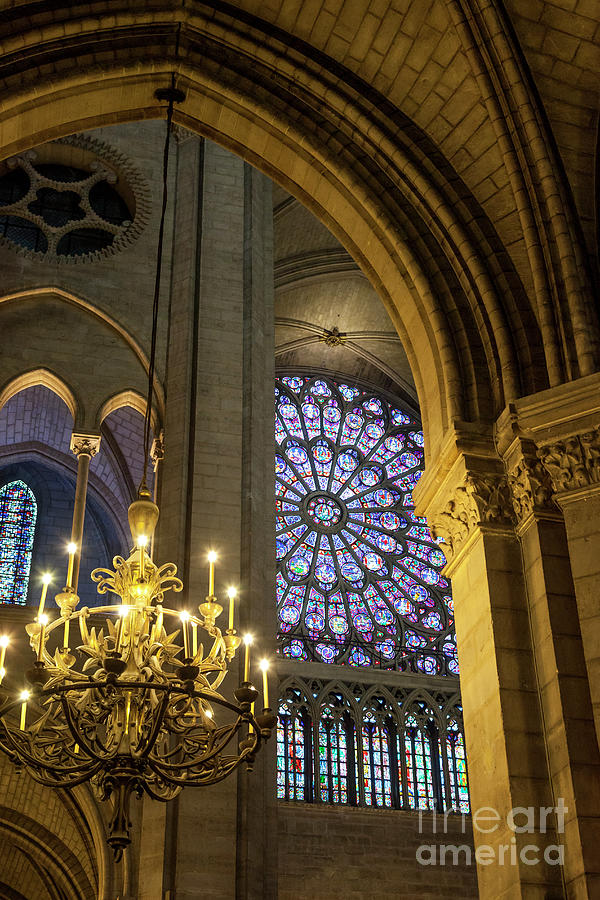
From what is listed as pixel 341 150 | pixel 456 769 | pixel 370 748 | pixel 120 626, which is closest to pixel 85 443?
pixel 370 748

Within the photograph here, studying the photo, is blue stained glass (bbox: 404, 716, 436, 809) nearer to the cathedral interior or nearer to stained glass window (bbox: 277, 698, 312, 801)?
the cathedral interior

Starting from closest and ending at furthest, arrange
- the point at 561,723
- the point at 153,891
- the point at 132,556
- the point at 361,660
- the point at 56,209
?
1. the point at 561,723
2. the point at 132,556
3. the point at 153,891
4. the point at 56,209
5. the point at 361,660

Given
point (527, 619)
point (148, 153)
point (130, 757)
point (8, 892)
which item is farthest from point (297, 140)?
point (8, 892)

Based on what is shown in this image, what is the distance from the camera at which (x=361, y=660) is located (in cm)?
1564

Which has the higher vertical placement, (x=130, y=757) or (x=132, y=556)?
(x=132, y=556)

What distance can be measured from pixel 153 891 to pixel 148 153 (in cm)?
921

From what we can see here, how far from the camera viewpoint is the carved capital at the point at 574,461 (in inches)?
230

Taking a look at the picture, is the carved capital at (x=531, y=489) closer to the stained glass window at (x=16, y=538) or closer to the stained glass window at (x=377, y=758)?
the stained glass window at (x=377, y=758)

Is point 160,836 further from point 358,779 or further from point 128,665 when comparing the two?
point 358,779

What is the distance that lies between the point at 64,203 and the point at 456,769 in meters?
9.22

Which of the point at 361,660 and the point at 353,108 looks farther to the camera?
the point at 361,660

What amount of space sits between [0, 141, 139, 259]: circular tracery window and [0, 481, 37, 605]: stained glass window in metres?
3.90

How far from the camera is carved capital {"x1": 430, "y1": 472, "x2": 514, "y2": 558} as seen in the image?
611 cm

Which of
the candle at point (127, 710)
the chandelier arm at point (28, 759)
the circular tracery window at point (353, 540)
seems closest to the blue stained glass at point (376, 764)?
the circular tracery window at point (353, 540)
